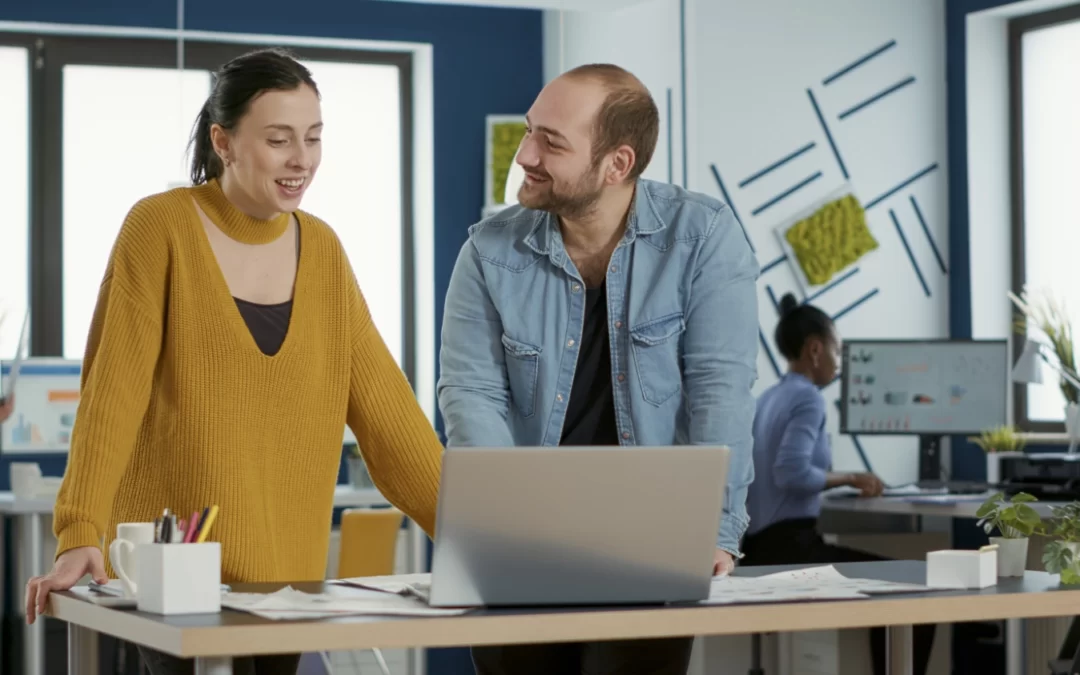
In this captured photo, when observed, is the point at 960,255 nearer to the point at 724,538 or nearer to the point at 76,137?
the point at 76,137

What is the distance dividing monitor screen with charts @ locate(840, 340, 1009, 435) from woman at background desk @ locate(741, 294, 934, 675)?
0.58m

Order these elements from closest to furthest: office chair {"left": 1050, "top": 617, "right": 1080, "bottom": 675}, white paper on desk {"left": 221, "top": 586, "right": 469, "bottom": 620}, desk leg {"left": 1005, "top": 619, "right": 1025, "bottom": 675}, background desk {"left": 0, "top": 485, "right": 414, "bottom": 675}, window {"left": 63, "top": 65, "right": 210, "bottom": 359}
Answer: white paper on desk {"left": 221, "top": 586, "right": 469, "bottom": 620} → desk leg {"left": 1005, "top": 619, "right": 1025, "bottom": 675} → office chair {"left": 1050, "top": 617, "right": 1080, "bottom": 675} → background desk {"left": 0, "top": 485, "right": 414, "bottom": 675} → window {"left": 63, "top": 65, "right": 210, "bottom": 359}

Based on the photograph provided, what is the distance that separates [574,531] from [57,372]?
4910 millimetres

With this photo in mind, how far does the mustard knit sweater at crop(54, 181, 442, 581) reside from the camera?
79.4 inches

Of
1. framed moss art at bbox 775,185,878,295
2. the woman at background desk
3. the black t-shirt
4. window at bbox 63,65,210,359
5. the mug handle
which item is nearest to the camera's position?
the mug handle

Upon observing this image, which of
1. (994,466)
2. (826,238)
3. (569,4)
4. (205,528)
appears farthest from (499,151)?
(205,528)

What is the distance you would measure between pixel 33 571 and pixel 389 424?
11.9 ft

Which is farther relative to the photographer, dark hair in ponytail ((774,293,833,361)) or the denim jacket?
dark hair in ponytail ((774,293,833,361))

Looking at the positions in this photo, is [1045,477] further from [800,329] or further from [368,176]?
[368,176]

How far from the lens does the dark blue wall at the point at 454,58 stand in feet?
23.2

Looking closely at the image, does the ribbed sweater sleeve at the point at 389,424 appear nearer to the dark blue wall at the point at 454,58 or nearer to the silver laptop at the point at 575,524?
the silver laptop at the point at 575,524

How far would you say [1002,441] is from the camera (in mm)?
5914

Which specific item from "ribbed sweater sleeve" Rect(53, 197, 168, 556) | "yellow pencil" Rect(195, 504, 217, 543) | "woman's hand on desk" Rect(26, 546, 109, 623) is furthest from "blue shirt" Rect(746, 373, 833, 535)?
"yellow pencil" Rect(195, 504, 217, 543)

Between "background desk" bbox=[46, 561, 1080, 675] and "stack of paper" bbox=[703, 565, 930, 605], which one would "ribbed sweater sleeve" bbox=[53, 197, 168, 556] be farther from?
"stack of paper" bbox=[703, 565, 930, 605]
